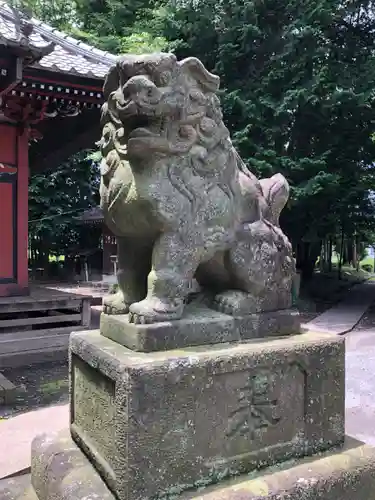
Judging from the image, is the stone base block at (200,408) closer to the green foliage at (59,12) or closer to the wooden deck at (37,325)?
the wooden deck at (37,325)

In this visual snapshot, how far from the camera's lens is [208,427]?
1.92 m

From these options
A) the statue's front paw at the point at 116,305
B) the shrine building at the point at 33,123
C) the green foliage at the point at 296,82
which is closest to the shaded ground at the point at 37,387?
the shrine building at the point at 33,123

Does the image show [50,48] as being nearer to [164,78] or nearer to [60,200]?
[164,78]

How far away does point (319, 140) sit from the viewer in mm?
10859

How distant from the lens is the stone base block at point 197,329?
6.36 feet

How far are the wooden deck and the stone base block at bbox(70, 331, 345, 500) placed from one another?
4.63 m

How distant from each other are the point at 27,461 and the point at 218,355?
1565mm

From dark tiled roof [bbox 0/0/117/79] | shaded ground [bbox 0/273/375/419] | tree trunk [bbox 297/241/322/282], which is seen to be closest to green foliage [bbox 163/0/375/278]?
tree trunk [bbox 297/241/322/282]

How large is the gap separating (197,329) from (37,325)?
5.83m

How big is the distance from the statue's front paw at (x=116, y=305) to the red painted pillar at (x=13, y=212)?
5388mm

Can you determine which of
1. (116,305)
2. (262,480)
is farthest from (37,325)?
(262,480)

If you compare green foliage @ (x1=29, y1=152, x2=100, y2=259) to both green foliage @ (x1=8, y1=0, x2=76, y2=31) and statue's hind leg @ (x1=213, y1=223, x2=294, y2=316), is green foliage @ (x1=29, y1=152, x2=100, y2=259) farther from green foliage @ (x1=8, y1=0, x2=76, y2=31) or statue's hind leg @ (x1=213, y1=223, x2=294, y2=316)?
statue's hind leg @ (x1=213, y1=223, x2=294, y2=316)

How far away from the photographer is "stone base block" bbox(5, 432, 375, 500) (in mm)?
1860

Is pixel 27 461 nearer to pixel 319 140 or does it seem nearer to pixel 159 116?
pixel 159 116
